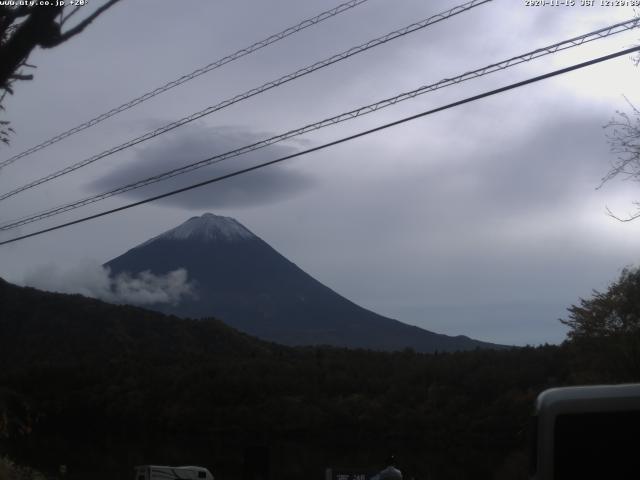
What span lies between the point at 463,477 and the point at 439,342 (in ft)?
519

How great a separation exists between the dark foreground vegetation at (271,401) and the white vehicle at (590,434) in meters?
29.3

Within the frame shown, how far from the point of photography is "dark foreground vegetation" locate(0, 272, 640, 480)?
4847 centimetres

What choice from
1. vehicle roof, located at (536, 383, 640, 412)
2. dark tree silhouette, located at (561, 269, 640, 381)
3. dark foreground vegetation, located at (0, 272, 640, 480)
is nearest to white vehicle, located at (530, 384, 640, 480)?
vehicle roof, located at (536, 383, 640, 412)

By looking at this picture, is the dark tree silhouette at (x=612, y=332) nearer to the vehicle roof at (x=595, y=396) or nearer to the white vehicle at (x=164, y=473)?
the white vehicle at (x=164, y=473)

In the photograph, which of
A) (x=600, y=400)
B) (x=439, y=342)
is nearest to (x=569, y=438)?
(x=600, y=400)

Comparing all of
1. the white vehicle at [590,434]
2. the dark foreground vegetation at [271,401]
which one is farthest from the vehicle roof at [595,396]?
the dark foreground vegetation at [271,401]

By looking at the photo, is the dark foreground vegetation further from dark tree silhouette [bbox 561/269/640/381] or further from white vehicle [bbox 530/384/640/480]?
white vehicle [bbox 530/384/640/480]

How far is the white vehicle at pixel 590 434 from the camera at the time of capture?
7.89 m

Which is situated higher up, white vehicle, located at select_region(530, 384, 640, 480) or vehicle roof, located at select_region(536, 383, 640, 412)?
Result: vehicle roof, located at select_region(536, 383, 640, 412)

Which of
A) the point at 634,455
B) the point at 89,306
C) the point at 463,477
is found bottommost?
the point at 463,477

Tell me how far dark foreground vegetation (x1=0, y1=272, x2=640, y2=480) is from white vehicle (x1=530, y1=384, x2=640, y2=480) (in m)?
29.3

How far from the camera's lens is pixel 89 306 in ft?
316

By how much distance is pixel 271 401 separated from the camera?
7025cm

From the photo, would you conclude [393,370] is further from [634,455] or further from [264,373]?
[634,455]
